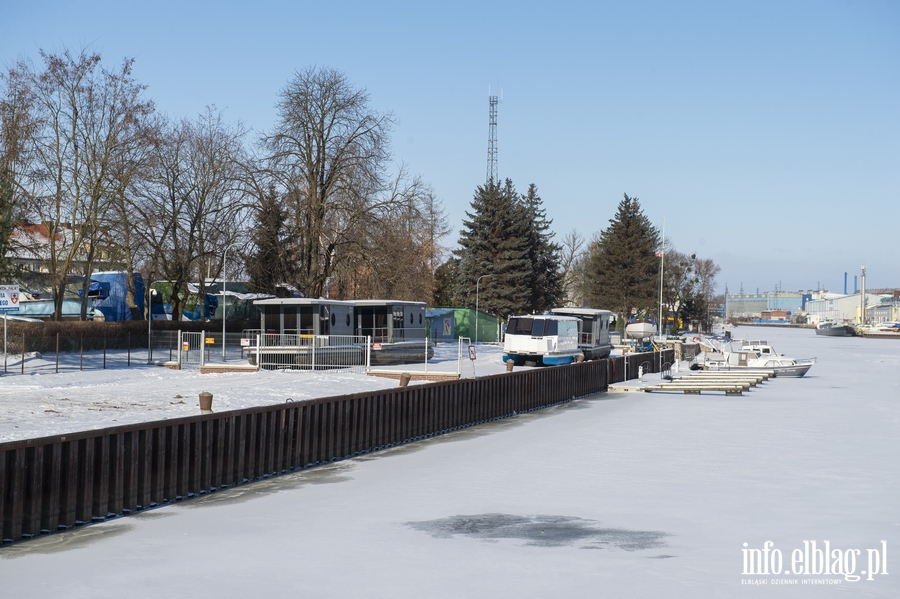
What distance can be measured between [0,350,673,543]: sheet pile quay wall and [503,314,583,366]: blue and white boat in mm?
21973

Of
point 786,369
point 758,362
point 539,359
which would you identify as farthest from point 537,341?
point 758,362

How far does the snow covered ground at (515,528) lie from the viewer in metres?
10.0

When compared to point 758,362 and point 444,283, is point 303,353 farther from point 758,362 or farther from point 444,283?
point 444,283

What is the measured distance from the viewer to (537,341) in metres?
47.1

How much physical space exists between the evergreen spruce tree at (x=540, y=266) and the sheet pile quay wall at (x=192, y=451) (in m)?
64.4

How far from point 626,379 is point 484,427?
72.3 feet

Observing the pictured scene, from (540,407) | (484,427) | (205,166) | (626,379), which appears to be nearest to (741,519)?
(484,427)

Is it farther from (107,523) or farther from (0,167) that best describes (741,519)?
(0,167)

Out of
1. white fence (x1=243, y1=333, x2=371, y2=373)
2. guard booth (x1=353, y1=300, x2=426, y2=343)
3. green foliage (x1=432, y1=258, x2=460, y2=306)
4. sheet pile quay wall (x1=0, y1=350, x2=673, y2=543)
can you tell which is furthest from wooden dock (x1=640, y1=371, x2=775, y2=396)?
green foliage (x1=432, y1=258, x2=460, y2=306)

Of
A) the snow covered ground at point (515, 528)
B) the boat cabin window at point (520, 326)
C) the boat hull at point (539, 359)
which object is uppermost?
the boat cabin window at point (520, 326)

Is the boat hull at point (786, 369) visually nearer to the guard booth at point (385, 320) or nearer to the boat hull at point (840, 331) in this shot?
the guard booth at point (385, 320)

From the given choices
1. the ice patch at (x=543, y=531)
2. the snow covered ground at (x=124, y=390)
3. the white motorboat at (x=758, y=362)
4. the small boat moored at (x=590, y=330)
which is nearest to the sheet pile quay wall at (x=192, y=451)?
the ice patch at (x=543, y=531)

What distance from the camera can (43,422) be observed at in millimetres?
20531

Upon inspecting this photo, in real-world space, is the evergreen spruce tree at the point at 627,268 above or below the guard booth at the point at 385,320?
above
